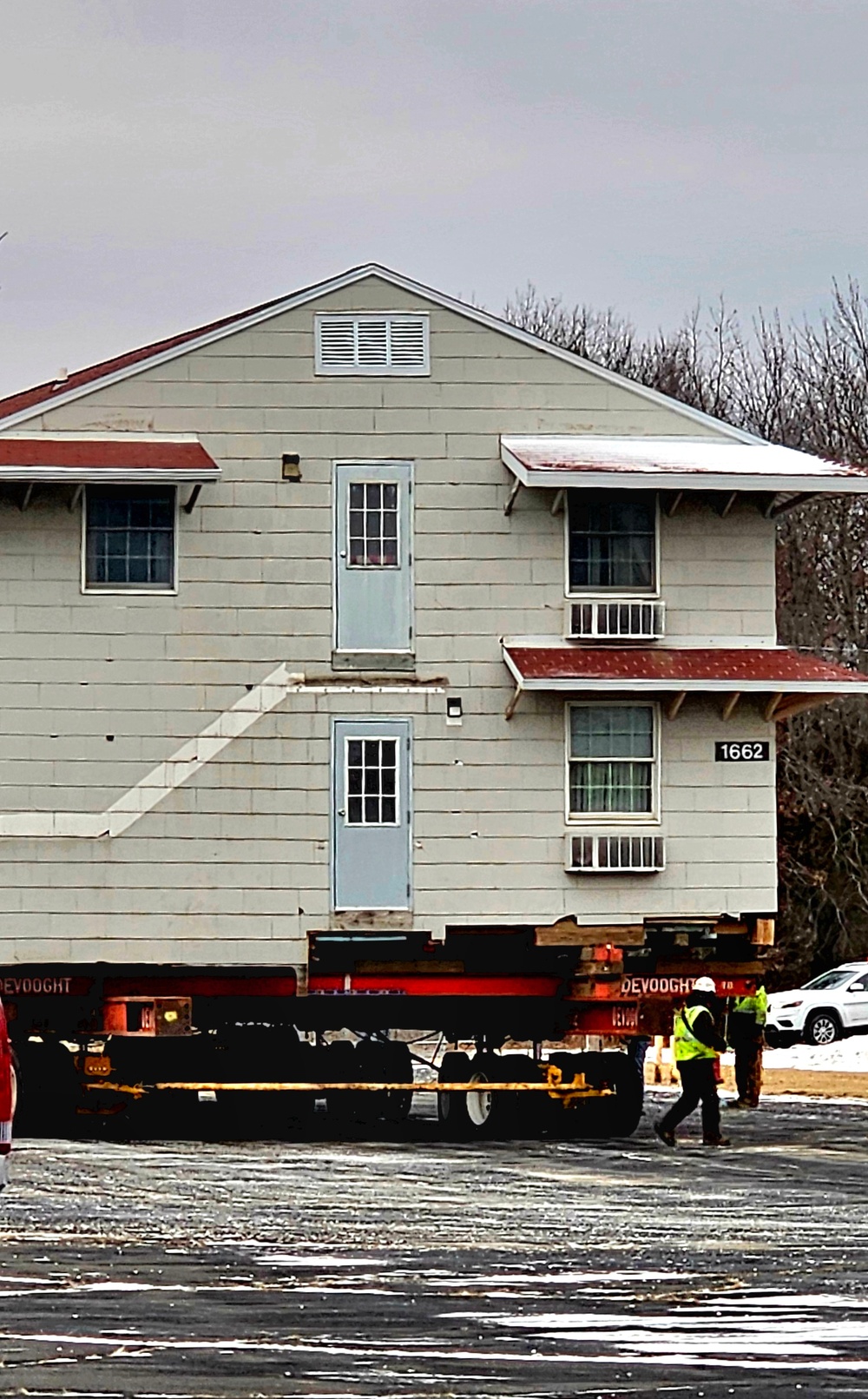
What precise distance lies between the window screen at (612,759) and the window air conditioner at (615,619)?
0.64 meters

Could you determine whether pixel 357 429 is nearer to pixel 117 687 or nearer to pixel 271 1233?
pixel 117 687

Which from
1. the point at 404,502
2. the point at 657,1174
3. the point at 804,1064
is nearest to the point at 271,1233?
the point at 657,1174

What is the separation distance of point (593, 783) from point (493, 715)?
1.10 m

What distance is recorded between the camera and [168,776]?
23.7 metres

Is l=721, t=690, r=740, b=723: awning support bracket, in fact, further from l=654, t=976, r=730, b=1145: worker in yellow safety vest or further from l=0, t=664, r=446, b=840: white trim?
l=0, t=664, r=446, b=840: white trim

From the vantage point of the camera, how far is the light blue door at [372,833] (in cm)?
2378

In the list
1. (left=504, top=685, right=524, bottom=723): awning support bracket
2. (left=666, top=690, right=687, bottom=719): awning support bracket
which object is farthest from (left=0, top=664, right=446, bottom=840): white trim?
(left=666, top=690, right=687, bottom=719): awning support bracket

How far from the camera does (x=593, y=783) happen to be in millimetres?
24047

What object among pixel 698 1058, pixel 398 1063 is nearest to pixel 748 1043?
pixel 398 1063

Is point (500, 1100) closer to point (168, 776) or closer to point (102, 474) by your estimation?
point (168, 776)

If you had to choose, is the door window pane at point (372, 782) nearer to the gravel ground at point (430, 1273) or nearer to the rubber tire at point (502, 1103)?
the rubber tire at point (502, 1103)

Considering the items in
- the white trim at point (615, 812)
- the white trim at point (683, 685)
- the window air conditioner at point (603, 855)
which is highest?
the white trim at point (683, 685)

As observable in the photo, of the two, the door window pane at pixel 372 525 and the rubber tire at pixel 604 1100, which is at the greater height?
the door window pane at pixel 372 525

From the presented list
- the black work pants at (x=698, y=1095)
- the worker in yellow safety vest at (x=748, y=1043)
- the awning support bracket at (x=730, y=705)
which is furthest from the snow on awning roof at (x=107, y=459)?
the worker in yellow safety vest at (x=748, y=1043)
